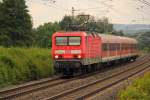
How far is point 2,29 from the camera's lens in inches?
2699

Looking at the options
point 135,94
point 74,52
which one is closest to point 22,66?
point 74,52

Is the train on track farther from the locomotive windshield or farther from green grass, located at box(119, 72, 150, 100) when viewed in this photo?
green grass, located at box(119, 72, 150, 100)

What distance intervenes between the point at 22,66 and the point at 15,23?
1814 inches

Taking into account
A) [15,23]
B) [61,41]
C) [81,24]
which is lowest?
[61,41]

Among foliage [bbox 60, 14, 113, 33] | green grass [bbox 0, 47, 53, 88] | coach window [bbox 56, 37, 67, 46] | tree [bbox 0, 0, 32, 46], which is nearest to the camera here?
green grass [bbox 0, 47, 53, 88]

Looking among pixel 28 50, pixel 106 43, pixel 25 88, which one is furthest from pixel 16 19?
pixel 25 88

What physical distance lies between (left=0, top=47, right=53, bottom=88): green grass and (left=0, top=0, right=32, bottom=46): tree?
37474 millimetres

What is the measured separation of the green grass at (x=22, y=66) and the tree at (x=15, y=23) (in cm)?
3747

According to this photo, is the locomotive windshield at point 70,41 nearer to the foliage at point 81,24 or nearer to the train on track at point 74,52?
the train on track at point 74,52

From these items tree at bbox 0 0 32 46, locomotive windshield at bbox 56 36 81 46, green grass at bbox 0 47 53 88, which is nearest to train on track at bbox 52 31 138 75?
locomotive windshield at bbox 56 36 81 46

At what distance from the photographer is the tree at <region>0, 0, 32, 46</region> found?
68.3 m

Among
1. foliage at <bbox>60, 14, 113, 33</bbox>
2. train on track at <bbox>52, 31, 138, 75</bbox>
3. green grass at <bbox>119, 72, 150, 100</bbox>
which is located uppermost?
foliage at <bbox>60, 14, 113, 33</bbox>

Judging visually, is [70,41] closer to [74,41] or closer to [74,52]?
[74,41]

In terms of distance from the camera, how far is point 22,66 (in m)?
25.4
